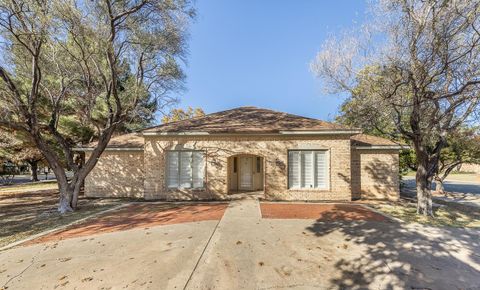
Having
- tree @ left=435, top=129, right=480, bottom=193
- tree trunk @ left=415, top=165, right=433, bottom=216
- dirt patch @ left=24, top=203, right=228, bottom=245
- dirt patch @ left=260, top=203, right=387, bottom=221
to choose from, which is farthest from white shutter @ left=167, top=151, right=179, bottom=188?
tree @ left=435, top=129, right=480, bottom=193

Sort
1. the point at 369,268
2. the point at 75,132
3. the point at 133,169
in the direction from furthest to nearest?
1. the point at 75,132
2. the point at 133,169
3. the point at 369,268

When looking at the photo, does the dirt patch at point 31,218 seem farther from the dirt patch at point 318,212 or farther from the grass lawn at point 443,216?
the grass lawn at point 443,216

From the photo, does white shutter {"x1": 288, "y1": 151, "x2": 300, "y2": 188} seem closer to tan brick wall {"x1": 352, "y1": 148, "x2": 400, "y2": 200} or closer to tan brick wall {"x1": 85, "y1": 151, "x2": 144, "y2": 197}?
tan brick wall {"x1": 352, "y1": 148, "x2": 400, "y2": 200}

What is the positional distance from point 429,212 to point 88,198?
1750 cm

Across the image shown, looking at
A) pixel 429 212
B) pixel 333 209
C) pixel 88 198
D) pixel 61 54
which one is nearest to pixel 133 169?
pixel 88 198

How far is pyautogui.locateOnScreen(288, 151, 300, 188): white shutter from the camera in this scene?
39.7 feet

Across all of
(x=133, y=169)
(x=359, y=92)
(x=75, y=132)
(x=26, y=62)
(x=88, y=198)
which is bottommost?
(x=88, y=198)

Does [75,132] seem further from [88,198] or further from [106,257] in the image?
[106,257]

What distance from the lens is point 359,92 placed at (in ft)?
34.1

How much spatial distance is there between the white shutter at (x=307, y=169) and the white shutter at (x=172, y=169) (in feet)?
22.5

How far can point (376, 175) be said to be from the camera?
13.1 m

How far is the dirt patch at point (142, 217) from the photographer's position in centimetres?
727

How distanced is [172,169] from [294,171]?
261 inches

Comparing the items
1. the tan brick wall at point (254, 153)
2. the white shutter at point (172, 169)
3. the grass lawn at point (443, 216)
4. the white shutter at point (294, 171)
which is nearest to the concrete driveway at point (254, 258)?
the grass lawn at point (443, 216)
